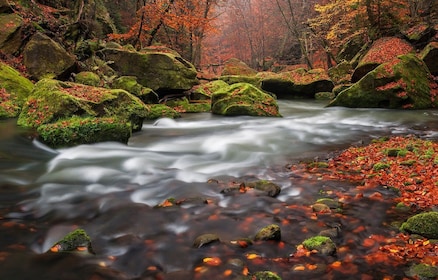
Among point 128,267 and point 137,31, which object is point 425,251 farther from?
point 137,31

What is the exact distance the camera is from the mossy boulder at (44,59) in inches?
488

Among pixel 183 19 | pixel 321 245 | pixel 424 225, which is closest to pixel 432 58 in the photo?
pixel 183 19

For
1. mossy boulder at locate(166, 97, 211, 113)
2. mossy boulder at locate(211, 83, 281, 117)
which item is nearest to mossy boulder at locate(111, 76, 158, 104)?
mossy boulder at locate(166, 97, 211, 113)

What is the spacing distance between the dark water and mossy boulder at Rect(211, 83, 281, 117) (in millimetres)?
4065

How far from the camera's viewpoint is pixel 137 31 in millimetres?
20641

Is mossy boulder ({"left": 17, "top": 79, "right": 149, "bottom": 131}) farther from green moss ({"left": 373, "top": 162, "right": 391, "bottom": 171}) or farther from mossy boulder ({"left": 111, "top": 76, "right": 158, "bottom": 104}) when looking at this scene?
green moss ({"left": 373, "top": 162, "right": 391, "bottom": 171})

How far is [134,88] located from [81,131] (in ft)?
20.1

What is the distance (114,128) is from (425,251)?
21.0ft

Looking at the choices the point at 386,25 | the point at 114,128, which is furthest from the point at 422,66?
the point at 114,128

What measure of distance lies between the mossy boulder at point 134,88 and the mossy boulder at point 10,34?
3.82 m

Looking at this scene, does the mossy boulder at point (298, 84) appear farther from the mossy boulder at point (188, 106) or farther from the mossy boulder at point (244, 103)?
the mossy boulder at point (244, 103)

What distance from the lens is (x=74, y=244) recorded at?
3.30m

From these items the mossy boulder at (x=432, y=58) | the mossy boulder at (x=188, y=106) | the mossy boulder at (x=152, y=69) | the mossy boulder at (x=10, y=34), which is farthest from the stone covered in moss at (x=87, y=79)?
the mossy boulder at (x=432, y=58)

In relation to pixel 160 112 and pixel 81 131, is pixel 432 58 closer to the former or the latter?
pixel 160 112
